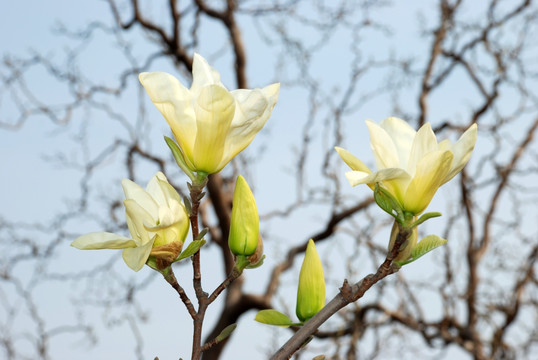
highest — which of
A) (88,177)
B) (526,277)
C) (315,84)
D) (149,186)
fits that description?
(315,84)

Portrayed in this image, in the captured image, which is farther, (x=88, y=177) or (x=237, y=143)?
(x=88, y=177)

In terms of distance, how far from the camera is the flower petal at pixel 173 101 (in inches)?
21.6

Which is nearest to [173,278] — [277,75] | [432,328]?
[432,328]

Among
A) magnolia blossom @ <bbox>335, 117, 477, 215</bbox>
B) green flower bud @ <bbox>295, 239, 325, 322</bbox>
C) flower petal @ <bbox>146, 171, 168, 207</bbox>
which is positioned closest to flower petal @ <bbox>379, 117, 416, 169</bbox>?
magnolia blossom @ <bbox>335, 117, 477, 215</bbox>

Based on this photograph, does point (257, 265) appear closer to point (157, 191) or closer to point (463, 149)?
point (157, 191)

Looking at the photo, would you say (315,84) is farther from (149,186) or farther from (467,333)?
(149,186)

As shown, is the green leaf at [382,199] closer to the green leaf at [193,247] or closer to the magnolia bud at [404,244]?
the magnolia bud at [404,244]

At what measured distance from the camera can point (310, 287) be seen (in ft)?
2.01

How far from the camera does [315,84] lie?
13.8 feet

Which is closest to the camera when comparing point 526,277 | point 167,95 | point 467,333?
point 167,95

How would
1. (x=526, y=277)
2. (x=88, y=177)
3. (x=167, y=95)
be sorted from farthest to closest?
(x=88, y=177) < (x=526, y=277) < (x=167, y=95)

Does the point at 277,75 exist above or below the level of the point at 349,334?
above

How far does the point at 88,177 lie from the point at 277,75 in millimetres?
1457

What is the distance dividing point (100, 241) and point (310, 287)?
0.68ft
